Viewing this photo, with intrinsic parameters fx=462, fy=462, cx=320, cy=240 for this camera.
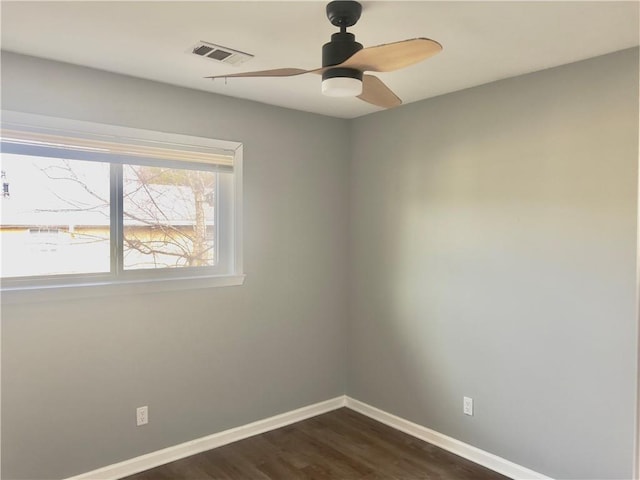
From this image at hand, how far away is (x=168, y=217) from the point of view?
3.05 meters

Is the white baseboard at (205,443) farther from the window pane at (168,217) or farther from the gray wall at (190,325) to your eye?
the window pane at (168,217)

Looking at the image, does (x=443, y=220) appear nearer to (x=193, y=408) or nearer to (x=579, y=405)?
(x=579, y=405)

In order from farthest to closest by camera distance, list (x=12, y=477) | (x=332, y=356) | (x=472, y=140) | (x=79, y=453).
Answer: (x=332, y=356) < (x=472, y=140) < (x=79, y=453) < (x=12, y=477)

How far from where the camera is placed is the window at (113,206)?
2.50 meters

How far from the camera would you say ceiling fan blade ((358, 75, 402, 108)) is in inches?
76.3

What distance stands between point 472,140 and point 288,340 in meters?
1.98

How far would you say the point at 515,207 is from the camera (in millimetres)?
2820

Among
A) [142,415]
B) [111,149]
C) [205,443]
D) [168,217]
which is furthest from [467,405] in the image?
[111,149]

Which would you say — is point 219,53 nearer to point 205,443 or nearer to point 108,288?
point 108,288

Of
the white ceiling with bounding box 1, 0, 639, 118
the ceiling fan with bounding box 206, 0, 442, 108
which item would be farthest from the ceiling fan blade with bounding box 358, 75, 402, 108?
the white ceiling with bounding box 1, 0, 639, 118

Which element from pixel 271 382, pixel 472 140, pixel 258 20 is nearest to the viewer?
pixel 258 20

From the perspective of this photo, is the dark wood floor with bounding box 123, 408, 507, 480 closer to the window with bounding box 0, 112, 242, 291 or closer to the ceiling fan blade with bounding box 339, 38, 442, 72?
the window with bounding box 0, 112, 242, 291

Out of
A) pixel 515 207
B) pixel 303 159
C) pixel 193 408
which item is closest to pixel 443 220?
pixel 515 207

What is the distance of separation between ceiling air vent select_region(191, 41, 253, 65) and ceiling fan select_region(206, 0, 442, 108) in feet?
1.81
